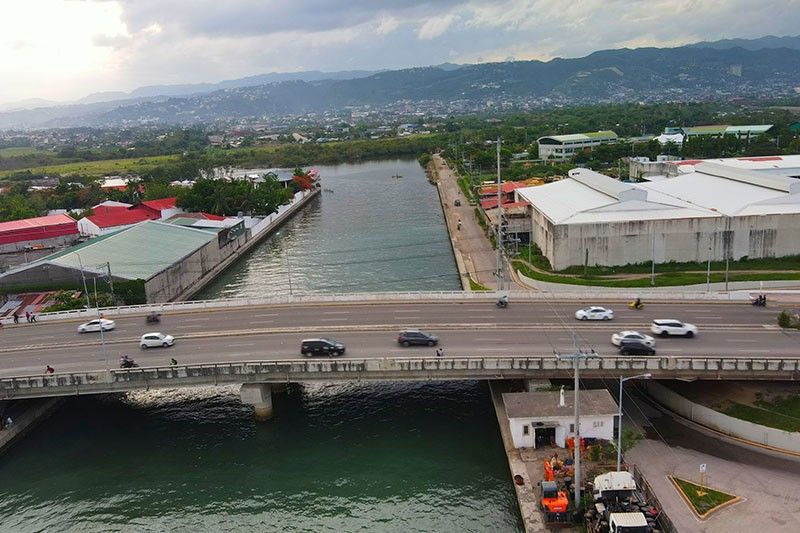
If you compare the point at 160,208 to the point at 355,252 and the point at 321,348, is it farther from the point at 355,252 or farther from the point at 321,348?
the point at 321,348

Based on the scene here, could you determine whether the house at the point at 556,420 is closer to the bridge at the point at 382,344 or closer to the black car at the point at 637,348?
the bridge at the point at 382,344

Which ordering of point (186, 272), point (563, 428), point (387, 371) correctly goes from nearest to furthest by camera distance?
point (563, 428) < point (387, 371) < point (186, 272)

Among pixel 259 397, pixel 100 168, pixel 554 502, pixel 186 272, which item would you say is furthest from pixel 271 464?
pixel 100 168

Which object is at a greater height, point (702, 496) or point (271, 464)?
point (702, 496)

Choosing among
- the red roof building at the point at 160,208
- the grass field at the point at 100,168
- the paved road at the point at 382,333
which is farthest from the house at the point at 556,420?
the grass field at the point at 100,168

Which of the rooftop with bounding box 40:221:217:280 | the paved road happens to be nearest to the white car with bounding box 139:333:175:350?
the paved road

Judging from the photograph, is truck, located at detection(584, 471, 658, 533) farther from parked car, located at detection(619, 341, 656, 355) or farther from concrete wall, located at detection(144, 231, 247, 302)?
concrete wall, located at detection(144, 231, 247, 302)
